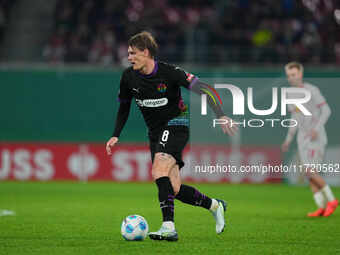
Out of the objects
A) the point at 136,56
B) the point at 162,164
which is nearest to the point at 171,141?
the point at 162,164

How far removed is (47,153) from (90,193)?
13.2ft

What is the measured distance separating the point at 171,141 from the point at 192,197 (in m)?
0.66

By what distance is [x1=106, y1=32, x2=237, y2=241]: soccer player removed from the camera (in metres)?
6.83

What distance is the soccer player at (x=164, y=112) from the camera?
683 centimetres

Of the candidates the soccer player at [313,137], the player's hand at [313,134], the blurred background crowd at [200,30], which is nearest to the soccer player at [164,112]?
the player's hand at [313,134]

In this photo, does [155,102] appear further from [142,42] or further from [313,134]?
[313,134]

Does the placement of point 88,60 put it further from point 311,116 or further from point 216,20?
point 311,116

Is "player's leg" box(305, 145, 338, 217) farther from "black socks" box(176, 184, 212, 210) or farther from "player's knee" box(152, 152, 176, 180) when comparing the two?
"player's knee" box(152, 152, 176, 180)

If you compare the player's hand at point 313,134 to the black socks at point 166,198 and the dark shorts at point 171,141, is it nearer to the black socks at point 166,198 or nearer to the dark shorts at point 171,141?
the dark shorts at point 171,141

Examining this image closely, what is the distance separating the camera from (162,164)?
6.87 metres

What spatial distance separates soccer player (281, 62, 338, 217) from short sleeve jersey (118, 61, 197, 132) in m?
3.34

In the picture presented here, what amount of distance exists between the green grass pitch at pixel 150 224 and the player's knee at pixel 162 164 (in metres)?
0.67

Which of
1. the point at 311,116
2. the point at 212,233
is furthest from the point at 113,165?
the point at 212,233

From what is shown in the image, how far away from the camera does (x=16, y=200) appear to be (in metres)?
12.8
